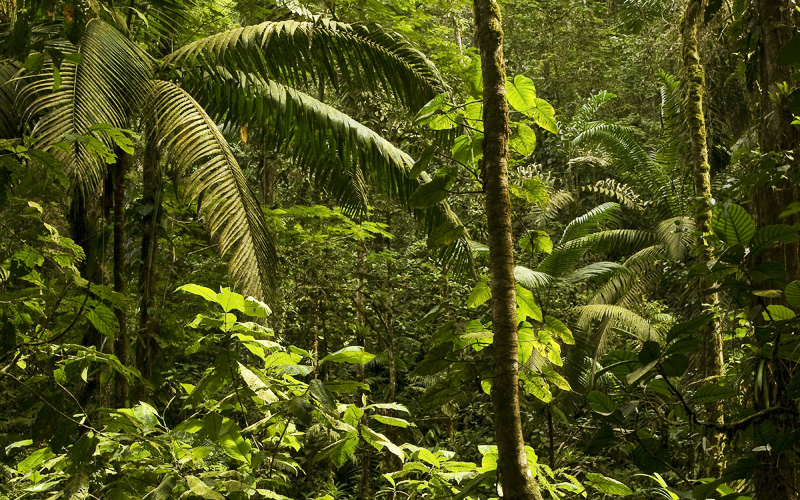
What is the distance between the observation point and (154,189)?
489 centimetres

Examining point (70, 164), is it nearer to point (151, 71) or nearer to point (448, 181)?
point (151, 71)

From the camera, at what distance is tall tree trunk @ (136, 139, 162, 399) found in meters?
4.67

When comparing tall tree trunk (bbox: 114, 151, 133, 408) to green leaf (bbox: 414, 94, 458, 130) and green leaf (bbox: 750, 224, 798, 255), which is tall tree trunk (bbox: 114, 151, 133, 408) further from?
A: green leaf (bbox: 750, 224, 798, 255)

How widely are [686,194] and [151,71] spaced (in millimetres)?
8499

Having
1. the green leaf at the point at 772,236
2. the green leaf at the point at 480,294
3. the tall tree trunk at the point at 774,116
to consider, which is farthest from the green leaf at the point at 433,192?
the tall tree trunk at the point at 774,116

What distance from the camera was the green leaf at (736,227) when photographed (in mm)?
1678

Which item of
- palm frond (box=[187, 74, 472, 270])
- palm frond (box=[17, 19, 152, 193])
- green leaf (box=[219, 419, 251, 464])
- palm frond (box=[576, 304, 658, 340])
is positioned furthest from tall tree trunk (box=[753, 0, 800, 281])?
palm frond (box=[576, 304, 658, 340])

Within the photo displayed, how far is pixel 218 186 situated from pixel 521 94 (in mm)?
2290

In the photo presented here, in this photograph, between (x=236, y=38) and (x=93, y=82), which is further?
(x=236, y=38)

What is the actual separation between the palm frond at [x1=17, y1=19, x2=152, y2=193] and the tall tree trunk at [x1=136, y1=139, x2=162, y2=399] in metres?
0.60

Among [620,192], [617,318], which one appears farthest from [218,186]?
[620,192]

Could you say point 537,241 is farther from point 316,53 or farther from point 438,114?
point 316,53

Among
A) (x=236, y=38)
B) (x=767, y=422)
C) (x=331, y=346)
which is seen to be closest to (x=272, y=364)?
(x=767, y=422)

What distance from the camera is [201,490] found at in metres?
1.96
